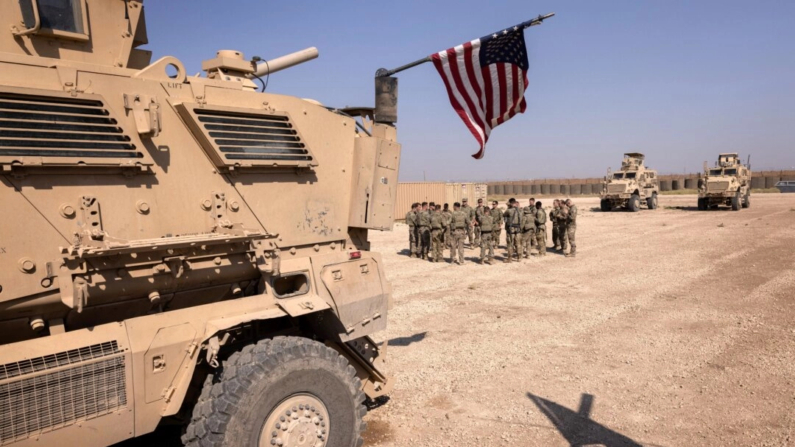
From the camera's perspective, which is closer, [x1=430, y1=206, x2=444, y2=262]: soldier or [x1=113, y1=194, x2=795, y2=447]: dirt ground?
[x1=113, y1=194, x2=795, y2=447]: dirt ground

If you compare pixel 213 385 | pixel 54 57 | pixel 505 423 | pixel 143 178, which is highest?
pixel 54 57

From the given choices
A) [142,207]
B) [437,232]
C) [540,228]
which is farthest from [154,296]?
[540,228]

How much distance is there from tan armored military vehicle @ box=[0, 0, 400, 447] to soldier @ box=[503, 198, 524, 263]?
11.8 m

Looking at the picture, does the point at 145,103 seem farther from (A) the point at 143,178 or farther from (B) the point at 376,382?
(B) the point at 376,382

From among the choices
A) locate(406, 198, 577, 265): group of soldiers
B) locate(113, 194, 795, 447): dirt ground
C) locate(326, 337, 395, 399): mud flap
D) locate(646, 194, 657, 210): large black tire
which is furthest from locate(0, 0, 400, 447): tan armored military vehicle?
locate(646, 194, 657, 210): large black tire

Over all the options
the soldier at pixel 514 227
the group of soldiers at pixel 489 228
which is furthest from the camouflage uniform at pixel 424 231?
the soldier at pixel 514 227

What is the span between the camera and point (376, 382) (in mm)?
5203

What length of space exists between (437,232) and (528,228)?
2.69 m

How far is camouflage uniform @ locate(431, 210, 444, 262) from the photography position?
16344 millimetres

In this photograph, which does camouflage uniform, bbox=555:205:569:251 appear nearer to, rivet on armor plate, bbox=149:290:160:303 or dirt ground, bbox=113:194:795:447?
dirt ground, bbox=113:194:795:447

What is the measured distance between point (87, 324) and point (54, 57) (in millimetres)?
1810

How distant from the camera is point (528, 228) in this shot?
1644 cm

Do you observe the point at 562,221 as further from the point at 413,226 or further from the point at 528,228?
the point at 413,226

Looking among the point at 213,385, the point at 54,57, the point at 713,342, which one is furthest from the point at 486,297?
the point at 54,57
